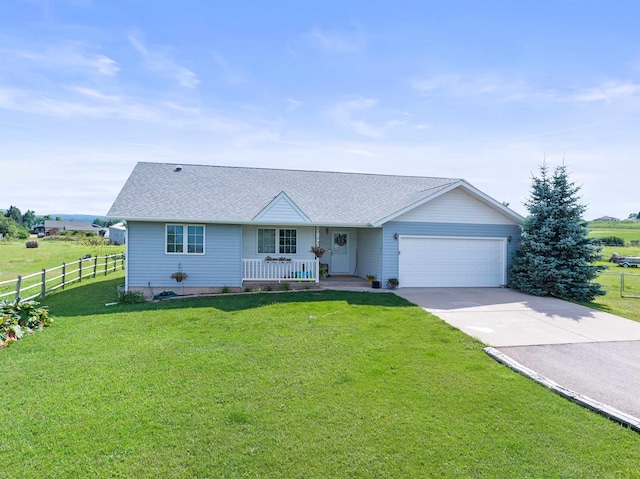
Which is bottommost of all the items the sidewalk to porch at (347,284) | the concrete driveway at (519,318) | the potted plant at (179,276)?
the concrete driveway at (519,318)

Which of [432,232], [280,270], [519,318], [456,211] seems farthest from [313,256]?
[519,318]

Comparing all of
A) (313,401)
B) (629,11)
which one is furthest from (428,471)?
(629,11)

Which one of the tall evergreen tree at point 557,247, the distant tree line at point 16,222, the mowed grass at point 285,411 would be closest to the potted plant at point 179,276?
the mowed grass at point 285,411

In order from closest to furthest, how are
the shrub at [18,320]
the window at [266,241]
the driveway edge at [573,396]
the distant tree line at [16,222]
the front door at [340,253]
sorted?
the driveway edge at [573,396] < the shrub at [18,320] < the window at [266,241] < the front door at [340,253] < the distant tree line at [16,222]

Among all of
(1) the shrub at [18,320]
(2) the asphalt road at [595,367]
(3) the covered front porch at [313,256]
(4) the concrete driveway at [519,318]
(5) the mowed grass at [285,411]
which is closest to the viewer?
(5) the mowed grass at [285,411]

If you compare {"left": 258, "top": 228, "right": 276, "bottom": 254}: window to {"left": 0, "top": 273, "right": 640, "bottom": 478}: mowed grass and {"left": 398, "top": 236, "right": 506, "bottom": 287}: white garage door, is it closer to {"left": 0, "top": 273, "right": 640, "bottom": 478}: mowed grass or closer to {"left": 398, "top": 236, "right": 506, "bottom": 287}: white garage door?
{"left": 398, "top": 236, "right": 506, "bottom": 287}: white garage door

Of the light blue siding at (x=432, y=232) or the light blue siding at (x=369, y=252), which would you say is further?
the light blue siding at (x=369, y=252)

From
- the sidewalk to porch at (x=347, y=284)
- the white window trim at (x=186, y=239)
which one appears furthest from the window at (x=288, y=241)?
the white window trim at (x=186, y=239)

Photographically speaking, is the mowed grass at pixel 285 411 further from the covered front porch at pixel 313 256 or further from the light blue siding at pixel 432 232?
the light blue siding at pixel 432 232

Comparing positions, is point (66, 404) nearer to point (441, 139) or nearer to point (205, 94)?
point (205, 94)

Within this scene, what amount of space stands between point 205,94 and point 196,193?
13.0ft

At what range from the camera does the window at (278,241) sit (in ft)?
47.8

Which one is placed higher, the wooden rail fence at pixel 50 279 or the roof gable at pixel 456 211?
the roof gable at pixel 456 211

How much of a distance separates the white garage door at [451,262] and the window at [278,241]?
13.9ft
